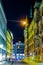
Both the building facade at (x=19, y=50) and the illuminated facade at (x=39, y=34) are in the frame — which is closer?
the illuminated facade at (x=39, y=34)

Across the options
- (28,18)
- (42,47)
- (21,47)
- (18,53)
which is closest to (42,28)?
(42,47)

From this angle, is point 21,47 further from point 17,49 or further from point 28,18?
point 28,18

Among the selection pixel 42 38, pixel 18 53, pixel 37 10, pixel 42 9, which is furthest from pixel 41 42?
pixel 18 53

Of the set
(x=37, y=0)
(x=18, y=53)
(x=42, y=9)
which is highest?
(x=37, y=0)

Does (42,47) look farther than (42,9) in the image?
No

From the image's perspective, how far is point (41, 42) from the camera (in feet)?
197

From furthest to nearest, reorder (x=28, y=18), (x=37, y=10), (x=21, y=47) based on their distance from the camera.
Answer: (x=21, y=47)
(x=28, y=18)
(x=37, y=10)

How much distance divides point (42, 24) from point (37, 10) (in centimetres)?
1572

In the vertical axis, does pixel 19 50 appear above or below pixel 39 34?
→ below

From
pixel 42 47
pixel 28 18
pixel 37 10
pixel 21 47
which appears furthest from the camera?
pixel 21 47

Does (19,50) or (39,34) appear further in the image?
(19,50)

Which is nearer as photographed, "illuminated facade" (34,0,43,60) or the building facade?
"illuminated facade" (34,0,43,60)

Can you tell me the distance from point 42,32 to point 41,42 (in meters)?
3.19

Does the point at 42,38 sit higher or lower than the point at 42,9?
lower
